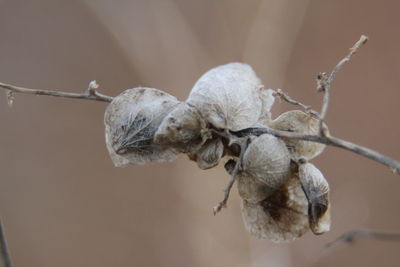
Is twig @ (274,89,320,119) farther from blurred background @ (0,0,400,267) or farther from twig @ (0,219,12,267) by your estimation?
blurred background @ (0,0,400,267)

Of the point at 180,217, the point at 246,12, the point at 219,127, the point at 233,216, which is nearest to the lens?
the point at 219,127

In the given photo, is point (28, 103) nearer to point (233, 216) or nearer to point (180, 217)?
point (180, 217)

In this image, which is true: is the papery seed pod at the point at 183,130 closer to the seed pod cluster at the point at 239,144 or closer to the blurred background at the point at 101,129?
the seed pod cluster at the point at 239,144

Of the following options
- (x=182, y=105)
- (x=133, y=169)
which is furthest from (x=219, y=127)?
(x=133, y=169)

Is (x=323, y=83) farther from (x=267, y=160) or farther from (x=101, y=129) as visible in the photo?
(x=101, y=129)

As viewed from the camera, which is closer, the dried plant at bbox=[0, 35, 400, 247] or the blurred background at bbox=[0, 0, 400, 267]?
the dried plant at bbox=[0, 35, 400, 247]

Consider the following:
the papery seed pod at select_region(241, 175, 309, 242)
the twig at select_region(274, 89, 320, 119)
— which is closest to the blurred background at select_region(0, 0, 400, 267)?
the papery seed pod at select_region(241, 175, 309, 242)

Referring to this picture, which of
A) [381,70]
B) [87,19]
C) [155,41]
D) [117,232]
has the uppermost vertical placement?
[87,19]

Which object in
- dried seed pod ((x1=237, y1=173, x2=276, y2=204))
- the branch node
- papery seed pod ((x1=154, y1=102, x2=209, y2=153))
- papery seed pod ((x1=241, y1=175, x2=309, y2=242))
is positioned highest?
the branch node
